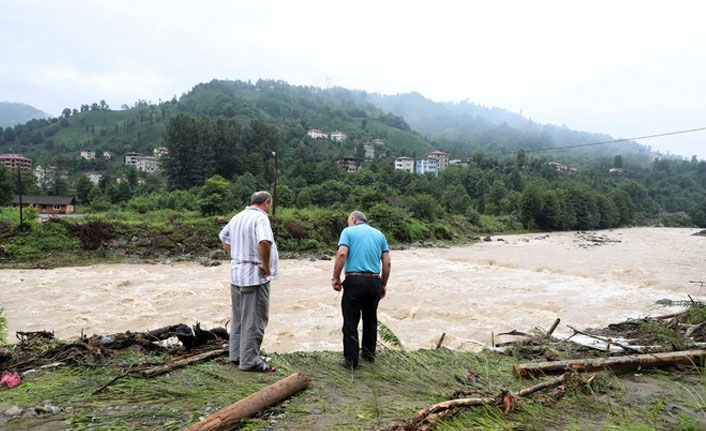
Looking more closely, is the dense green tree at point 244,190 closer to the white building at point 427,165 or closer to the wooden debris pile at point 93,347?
the wooden debris pile at point 93,347

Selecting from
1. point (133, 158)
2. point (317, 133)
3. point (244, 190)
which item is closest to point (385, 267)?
point (244, 190)

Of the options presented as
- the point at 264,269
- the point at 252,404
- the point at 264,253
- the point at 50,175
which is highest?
the point at 50,175

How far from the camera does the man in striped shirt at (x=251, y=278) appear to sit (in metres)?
4.16

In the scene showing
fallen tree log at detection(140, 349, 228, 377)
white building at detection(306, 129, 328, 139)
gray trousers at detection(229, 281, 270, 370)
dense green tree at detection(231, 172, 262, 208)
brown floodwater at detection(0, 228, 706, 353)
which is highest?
white building at detection(306, 129, 328, 139)

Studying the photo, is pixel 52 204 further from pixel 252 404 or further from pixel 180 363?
pixel 252 404

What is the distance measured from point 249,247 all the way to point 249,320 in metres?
0.75

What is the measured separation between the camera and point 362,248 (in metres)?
4.46

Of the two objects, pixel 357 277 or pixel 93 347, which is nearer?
pixel 357 277

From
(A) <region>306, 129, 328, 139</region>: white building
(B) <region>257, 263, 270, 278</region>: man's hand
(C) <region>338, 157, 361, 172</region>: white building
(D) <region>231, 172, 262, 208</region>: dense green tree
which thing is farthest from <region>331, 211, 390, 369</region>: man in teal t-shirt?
(A) <region>306, 129, 328, 139</region>: white building

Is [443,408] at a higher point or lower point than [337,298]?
higher

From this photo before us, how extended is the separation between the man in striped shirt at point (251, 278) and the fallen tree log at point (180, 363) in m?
0.43

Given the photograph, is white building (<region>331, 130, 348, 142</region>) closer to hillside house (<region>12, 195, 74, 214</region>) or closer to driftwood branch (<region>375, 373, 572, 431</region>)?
hillside house (<region>12, 195, 74, 214</region>)

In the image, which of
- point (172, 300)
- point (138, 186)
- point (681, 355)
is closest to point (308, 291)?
point (172, 300)

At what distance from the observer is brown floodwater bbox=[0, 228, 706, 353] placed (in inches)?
377
